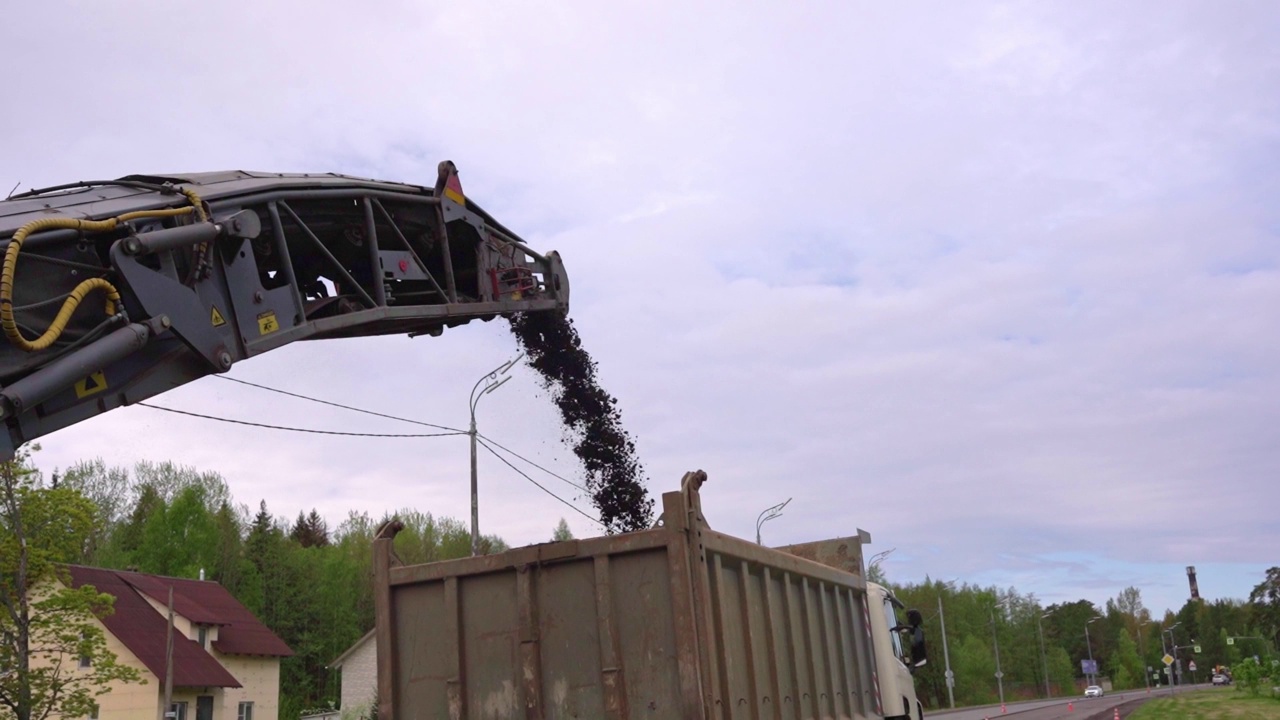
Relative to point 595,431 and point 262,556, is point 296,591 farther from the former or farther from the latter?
point 595,431

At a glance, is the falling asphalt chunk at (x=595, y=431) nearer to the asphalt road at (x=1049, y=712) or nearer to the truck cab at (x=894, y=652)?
the truck cab at (x=894, y=652)

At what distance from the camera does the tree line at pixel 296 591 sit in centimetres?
2283

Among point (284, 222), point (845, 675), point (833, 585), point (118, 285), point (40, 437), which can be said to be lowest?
point (845, 675)

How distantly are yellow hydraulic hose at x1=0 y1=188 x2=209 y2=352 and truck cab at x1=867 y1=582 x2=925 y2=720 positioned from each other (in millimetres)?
7358

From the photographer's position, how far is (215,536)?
195 ft

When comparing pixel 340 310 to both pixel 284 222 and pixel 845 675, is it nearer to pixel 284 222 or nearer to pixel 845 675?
pixel 284 222

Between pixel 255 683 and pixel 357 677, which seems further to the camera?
pixel 357 677

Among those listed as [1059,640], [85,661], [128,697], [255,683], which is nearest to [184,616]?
[128,697]

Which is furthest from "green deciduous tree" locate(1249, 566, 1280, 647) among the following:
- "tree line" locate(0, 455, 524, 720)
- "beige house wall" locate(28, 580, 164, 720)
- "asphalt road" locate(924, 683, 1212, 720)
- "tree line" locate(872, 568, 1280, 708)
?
"beige house wall" locate(28, 580, 164, 720)

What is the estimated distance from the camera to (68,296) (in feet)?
15.8

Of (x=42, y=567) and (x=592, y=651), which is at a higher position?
(x=42, y=567)

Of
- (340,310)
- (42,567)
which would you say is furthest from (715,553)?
(42,567)

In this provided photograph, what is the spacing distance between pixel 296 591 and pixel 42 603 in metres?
41.6

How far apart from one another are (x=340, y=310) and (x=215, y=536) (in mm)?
57775
